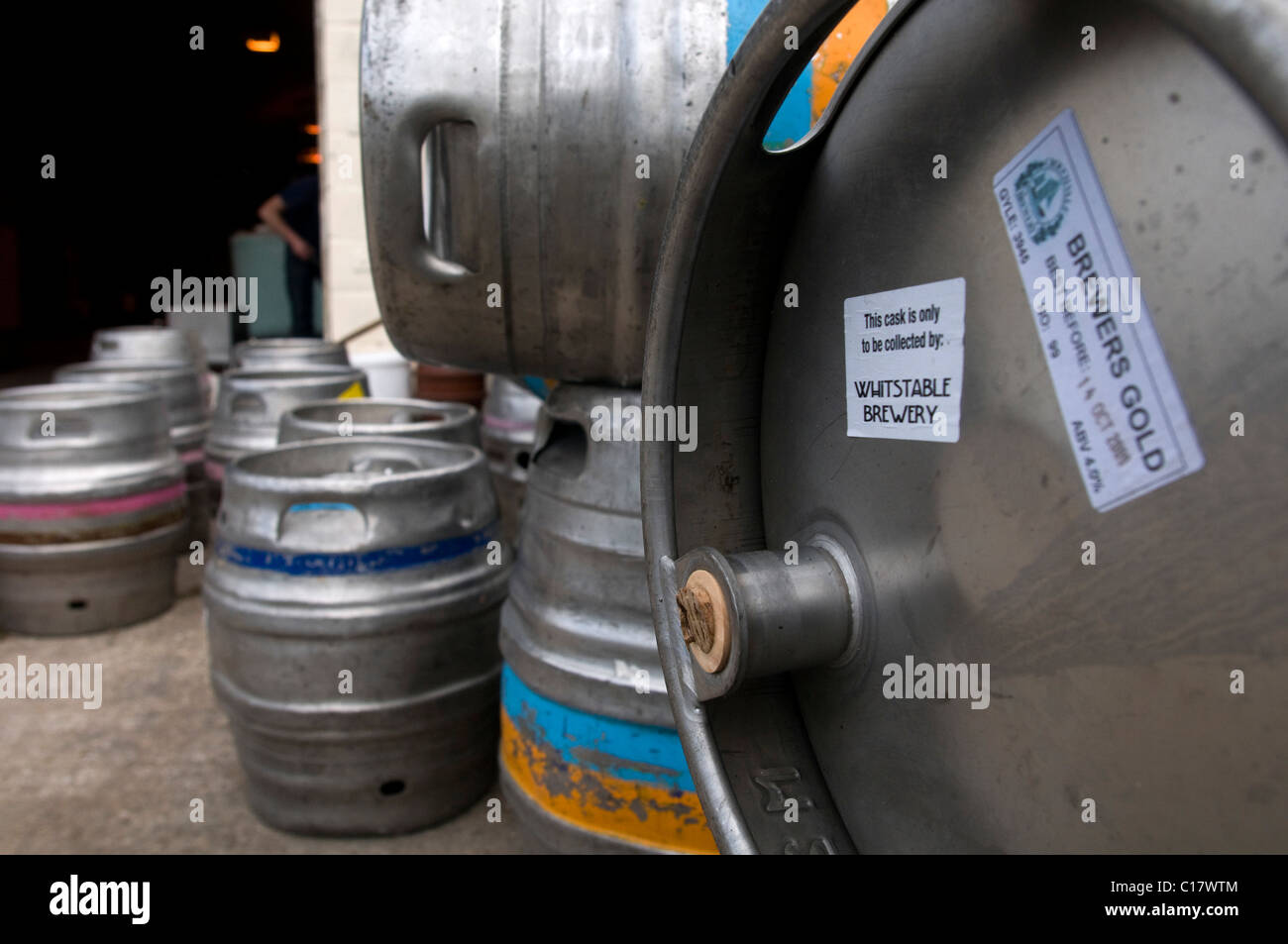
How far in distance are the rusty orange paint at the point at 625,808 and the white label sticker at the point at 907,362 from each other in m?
0.88

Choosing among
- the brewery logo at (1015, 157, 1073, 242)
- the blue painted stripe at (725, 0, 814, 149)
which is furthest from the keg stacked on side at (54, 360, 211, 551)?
the brewery logo at (1015, 157, 1073, 242)

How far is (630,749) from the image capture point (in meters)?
1.55

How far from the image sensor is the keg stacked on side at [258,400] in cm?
319

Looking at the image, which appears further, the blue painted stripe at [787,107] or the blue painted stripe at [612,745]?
the blue painted stripe at [612,745]

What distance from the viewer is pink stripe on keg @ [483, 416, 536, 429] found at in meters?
3.53

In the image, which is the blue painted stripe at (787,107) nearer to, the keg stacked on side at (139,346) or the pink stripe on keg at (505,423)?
the pink stripe on keg at (505,423)

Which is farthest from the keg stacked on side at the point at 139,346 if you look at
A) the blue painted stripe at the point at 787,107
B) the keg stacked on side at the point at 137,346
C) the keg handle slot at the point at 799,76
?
the keg handle slot at the point at 799,76

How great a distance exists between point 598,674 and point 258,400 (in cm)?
212

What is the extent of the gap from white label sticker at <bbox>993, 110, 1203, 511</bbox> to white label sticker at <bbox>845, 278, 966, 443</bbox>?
0.08m

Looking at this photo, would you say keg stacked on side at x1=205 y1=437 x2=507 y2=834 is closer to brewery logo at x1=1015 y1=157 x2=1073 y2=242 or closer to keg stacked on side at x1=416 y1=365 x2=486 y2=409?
brewery logo at x1=1015 y1=157 x2=1073 y2=242

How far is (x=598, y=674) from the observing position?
5.12 ft

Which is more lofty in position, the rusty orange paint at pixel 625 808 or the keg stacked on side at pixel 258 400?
the keg stacked on side at pixel 258 400

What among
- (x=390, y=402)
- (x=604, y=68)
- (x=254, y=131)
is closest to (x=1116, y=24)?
(x=604, y=68)
